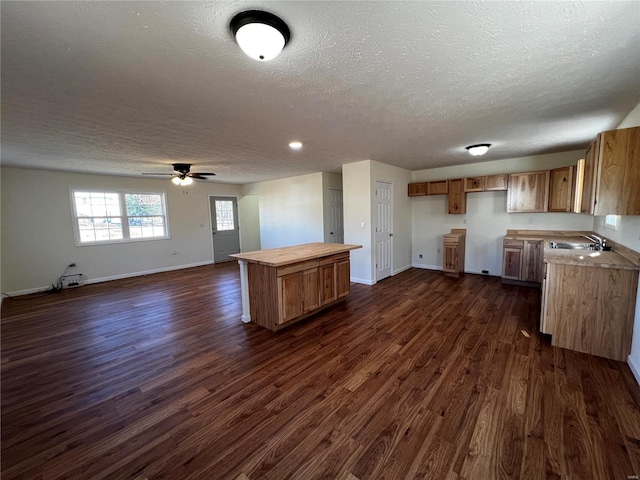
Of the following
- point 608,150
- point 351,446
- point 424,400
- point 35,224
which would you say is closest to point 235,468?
point 351,446

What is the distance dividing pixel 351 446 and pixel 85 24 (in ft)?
9.07

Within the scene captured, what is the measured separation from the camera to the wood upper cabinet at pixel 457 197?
546 centimetres

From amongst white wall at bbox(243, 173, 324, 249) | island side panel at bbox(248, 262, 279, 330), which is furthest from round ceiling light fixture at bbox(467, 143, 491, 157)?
island side panel at bbox(248, 262, 279, 330)

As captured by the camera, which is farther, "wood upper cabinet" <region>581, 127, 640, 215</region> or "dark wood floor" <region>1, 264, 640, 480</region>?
"wood upper cabinet" <region>581, 127, 640, 215</region>

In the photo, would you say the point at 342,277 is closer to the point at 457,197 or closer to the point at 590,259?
the point at 590,259

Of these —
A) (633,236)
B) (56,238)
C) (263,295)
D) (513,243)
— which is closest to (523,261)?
(513,243)

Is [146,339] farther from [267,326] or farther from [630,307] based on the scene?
[630,307]

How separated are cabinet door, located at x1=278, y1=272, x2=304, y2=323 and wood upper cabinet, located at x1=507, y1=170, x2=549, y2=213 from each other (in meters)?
4.35

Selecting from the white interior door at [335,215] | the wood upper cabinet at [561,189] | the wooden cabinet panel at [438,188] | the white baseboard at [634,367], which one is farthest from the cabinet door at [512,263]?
the white interior door at [335,215]

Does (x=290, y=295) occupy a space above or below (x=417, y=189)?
below

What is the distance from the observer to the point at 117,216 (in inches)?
242

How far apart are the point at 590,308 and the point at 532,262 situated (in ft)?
7.61

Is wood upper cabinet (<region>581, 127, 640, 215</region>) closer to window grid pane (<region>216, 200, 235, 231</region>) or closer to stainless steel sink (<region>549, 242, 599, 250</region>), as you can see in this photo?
stainless steel sink (<region>549, 242, 599, 250</region>)

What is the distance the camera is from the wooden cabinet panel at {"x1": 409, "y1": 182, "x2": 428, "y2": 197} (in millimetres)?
5930
